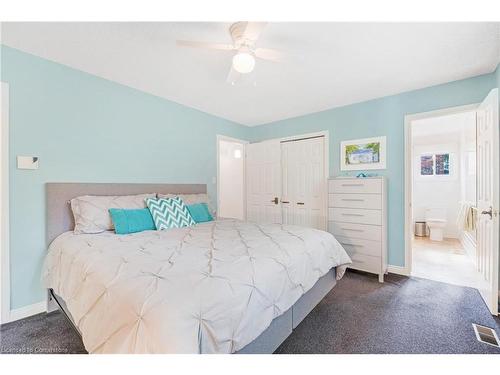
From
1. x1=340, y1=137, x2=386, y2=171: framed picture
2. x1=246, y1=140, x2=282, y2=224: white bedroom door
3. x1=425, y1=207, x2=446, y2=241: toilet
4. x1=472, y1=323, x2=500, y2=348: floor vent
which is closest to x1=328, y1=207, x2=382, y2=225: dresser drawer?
x1=340, y1=137, x2=386, y2=171: framed picture

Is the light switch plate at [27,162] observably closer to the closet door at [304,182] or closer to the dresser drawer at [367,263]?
the closet door at [304,182]

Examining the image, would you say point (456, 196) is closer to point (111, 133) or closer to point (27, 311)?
point (111, 133)

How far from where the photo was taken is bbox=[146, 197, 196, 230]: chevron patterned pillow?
241 cm

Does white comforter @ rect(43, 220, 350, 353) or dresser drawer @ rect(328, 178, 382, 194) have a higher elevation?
dresser drawer @ rect(328, 178, 382, 194)

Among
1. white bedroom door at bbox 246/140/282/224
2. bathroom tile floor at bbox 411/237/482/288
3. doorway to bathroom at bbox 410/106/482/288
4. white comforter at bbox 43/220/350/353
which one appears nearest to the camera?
white comforter at bbox 43/220/350/353

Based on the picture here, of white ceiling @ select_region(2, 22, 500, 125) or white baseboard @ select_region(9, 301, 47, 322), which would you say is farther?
white baseboard @ select_region(9, 301, 47, 322)

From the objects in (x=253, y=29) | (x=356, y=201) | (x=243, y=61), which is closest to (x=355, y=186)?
(x=356, y=201)

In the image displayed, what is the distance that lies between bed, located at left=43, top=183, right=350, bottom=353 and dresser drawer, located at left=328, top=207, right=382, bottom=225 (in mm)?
999

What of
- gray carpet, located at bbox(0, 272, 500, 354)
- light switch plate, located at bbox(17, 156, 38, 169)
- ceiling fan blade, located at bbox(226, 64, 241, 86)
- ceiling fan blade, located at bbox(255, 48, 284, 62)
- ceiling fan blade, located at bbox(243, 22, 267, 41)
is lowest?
gray carpet, located at bbox(0, 272, 500, 354)

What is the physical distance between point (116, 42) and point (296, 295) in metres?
2.46

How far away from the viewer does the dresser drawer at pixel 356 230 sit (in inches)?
116

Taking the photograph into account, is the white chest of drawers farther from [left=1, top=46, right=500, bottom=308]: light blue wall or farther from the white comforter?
the white comforter

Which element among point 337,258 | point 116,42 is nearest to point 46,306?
point 116,42

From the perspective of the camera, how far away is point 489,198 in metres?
2.17
